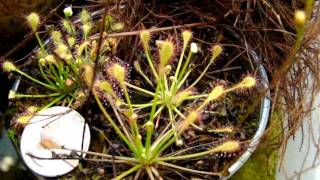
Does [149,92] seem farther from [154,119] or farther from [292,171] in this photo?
[292,171]

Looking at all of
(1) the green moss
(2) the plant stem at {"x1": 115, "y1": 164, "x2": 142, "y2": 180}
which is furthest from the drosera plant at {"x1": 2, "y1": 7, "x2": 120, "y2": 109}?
(1) the green moss

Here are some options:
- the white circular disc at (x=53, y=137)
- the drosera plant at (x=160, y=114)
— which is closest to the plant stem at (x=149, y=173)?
the drosera plant at (x=160, y=114)

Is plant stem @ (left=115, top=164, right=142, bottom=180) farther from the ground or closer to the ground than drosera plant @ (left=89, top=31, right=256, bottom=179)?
closer to the ground

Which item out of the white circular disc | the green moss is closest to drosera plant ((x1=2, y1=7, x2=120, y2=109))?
the white circular disc

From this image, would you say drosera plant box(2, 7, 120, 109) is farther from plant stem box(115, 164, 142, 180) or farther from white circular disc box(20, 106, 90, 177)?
plant stem box(115, 164, 142, 180)

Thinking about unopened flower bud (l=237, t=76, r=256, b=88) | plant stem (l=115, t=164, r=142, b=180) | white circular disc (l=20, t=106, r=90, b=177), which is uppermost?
unopened flower bud (l=237, t=76, r=256, b=88)

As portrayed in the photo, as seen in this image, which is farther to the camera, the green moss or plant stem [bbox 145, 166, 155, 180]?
the green moss

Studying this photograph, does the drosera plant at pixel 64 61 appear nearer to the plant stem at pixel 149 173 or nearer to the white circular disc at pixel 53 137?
the white circular disc at pixel 53 137

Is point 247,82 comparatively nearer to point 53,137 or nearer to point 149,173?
point 149,173
